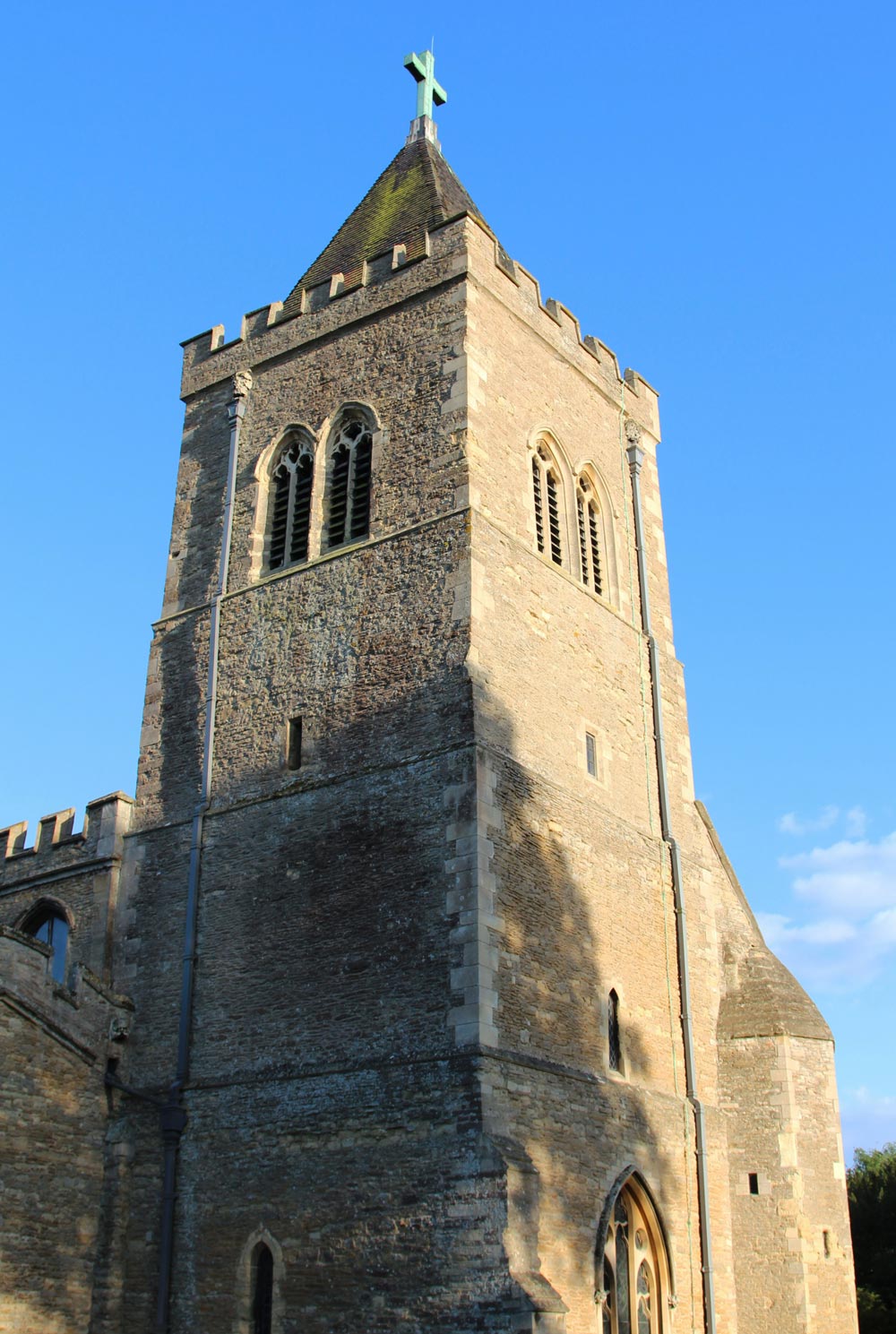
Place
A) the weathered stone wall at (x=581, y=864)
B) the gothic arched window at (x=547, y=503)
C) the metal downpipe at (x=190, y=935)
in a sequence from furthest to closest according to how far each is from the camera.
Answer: the gothic arched window at (x=547, y=503)
the metal downpipe at (x=190, y=935)
the weathered stone wall at (x=581, y=864)

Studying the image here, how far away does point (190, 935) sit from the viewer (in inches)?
639

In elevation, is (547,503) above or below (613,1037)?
above

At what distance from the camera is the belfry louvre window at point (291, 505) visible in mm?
18406

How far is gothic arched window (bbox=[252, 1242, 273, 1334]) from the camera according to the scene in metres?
13.8

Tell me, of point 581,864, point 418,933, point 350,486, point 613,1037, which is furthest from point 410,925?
point 350,486

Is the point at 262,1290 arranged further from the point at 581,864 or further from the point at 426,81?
the point at 426,81

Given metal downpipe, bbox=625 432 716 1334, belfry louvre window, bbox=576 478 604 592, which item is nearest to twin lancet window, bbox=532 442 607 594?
belfry louvre window, bbox=576 478 604 592

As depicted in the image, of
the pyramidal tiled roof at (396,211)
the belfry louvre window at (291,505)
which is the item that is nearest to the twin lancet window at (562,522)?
the belfry louvre window at (291,505)

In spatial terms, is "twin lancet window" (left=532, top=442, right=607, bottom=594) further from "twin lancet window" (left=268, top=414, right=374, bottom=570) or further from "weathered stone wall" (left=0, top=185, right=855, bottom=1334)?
"twin lancet window" (left=268, top=414, right=374, bottom=570)

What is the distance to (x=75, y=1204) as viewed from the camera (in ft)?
49.0

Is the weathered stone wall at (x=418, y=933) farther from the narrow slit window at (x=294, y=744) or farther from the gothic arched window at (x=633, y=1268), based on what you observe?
the gothic arched window at (x=633, y=1268)

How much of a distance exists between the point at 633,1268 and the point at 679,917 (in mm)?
4295

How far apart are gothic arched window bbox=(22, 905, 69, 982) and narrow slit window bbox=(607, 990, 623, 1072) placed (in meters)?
6.99

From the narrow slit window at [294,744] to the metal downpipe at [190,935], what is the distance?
3.99ft
